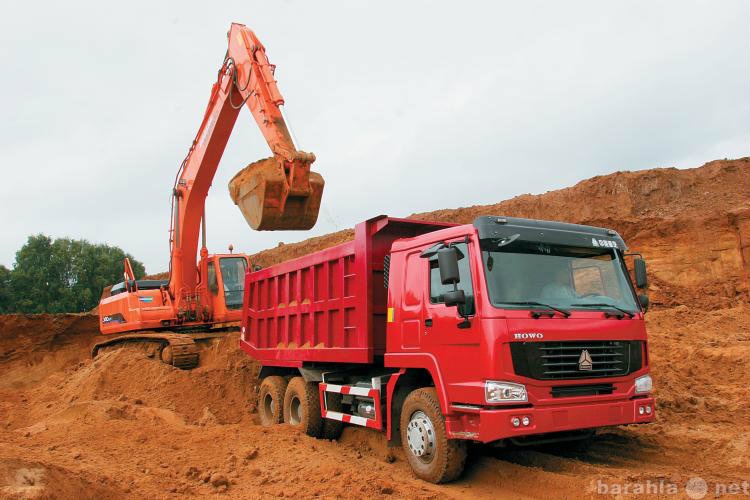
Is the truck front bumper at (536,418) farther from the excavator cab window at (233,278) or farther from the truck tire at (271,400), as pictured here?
the excavator cab window at (233,278)

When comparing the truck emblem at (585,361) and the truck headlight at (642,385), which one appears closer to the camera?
the truck emblem at (585,361)

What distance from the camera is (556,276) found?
6348 millimetres

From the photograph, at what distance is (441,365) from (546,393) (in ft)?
3.46

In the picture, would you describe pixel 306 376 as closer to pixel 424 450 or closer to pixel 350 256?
pixel 350 256

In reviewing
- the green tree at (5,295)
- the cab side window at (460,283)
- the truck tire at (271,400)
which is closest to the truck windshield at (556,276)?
the cab side window at (460,283)

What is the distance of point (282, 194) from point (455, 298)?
13.5 ft

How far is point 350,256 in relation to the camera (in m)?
7.99

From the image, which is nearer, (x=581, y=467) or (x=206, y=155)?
(x=581, y=467)

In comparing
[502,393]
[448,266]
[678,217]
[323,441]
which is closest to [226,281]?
[323,441]

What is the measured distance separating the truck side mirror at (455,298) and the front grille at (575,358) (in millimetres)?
615

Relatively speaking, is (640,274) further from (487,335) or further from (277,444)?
(277,444)

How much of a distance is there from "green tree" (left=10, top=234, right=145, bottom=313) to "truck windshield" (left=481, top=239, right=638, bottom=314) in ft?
178

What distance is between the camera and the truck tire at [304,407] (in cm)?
891

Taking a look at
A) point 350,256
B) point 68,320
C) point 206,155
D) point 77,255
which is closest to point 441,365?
point 350,256
